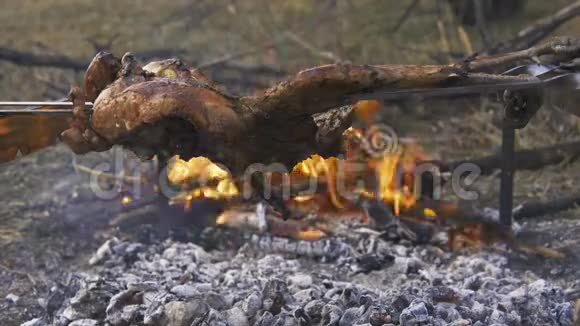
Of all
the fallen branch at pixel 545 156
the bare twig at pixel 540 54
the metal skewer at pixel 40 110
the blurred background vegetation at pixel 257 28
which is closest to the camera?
the metal skewer at pixel 40 110

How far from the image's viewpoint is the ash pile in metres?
3.83

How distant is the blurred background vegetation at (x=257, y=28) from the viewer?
933 cm

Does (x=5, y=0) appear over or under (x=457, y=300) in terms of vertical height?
over

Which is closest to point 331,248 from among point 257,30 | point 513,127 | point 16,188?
point 513,127

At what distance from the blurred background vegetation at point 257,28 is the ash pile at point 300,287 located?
4.15 meters

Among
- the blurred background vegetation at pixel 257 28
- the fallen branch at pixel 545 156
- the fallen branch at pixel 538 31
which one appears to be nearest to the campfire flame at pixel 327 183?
the fallen branch at pixel 545 156

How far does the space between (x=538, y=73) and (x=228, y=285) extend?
2182 mm

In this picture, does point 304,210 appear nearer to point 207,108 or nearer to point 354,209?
point 354,209

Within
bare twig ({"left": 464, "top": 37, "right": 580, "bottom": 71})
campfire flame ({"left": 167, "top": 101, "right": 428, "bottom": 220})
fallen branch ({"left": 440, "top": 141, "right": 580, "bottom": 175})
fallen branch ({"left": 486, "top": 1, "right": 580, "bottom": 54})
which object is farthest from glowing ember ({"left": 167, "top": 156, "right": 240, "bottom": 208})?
fallen branch ({"left": 486, "top": 1, "right": 580, "bottom": 54})

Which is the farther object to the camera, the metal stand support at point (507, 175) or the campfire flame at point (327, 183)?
the campfire flame at point (327, 183)

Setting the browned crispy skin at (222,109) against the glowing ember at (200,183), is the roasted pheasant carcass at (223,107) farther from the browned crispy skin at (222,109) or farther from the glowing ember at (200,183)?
the glowing ember at (200,183)

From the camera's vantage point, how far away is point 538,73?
364cm

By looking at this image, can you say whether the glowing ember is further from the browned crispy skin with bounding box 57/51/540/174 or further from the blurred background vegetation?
the blurred background vegetation

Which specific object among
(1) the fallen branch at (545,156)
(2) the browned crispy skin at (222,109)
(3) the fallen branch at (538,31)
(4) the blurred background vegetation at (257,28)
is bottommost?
(1) the fallen branch at (545,156)
